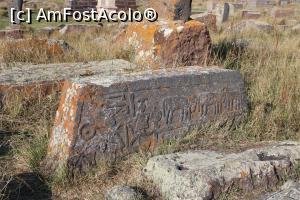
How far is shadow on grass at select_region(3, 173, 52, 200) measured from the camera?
2.90 meters

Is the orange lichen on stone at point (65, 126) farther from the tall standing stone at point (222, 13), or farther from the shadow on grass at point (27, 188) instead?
the tall standing stone at point (222, 13)

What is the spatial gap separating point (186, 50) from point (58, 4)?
1840cm

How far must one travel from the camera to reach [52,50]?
6.06m

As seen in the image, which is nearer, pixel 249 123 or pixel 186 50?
pixel 249 123

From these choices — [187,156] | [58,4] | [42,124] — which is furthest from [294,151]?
[58,4]

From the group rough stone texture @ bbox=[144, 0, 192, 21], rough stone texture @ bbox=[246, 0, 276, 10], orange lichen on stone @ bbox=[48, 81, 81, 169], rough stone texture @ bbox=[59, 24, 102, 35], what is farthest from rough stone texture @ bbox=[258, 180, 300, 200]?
rough stone texture @ bbox=[246, 0, 276, 10]

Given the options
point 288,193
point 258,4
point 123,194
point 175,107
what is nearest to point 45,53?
point 175,107

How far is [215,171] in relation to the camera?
9.19 feet

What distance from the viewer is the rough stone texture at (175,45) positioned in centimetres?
500

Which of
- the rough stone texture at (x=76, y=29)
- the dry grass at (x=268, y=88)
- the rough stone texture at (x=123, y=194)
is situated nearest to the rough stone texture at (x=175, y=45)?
the dry grass at (x=268, y=88)

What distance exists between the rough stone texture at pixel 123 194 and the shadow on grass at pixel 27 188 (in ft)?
1.51

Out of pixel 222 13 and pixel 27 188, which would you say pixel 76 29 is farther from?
pixel 27 188

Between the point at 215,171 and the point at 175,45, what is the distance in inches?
96.2

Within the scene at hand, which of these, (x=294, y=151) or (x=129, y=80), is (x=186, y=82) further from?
(x=294, y=151)
